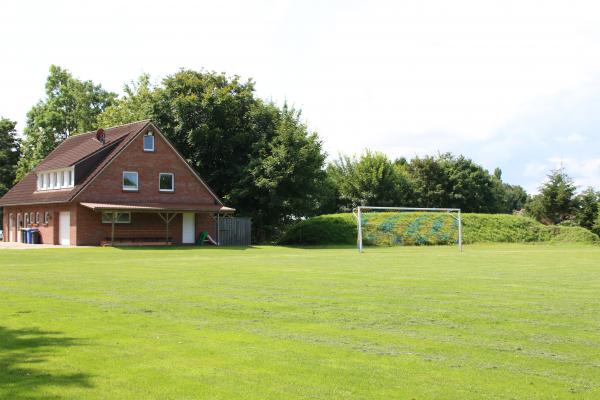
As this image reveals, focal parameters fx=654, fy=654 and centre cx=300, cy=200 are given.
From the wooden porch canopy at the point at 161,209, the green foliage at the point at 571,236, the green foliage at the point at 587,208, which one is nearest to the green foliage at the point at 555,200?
the green foliage at the point at 587,208

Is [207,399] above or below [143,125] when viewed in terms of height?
below

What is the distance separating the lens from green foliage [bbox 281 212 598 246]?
172 ft

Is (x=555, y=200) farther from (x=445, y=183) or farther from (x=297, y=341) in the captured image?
(x=297, y=341)

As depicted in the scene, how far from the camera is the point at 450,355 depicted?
8305 millimetres

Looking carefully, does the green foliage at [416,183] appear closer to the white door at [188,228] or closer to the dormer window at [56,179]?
the white door at [188,228]

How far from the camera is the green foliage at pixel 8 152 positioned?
246ft

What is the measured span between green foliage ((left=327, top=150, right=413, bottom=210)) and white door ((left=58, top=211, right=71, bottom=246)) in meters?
36.1

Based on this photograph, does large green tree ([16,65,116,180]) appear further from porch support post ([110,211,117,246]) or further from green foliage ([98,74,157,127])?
porch support post ([110,211,117,246])

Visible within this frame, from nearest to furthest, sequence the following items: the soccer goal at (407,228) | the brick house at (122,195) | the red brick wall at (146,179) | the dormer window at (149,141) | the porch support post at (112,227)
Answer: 1. the porch support post at (112,227)
2. the brick house at (122,195)
3. the red brick wall at (146,179)
4. the dormer window at (149,141)
5. the soccer goal at (407,228)

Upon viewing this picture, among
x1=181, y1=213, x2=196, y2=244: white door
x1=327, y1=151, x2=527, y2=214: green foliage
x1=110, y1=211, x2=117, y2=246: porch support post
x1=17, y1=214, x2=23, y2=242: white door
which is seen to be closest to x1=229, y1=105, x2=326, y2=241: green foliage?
x1=181, y1=213, x2=196, y2=244: white door

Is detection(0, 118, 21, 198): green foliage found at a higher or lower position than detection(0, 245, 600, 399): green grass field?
higher

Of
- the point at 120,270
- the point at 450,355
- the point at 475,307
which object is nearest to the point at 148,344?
the point at 450,355

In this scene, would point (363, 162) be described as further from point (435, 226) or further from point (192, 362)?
point (192, 362)

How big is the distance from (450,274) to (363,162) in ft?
178
